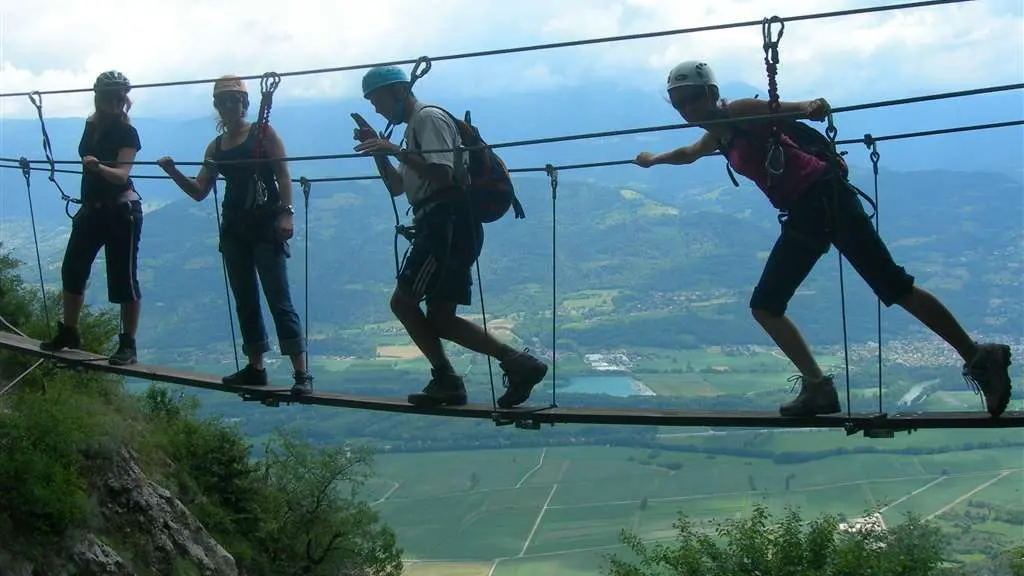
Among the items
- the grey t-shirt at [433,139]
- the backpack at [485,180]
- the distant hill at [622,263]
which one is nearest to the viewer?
the grey t-shirt at [433,139]

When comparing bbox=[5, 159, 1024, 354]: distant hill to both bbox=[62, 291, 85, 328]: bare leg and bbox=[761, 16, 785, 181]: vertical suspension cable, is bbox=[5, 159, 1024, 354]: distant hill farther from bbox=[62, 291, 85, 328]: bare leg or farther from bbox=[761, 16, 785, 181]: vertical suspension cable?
bbox=[761, 16, 785, 181]: vertical suspension cable

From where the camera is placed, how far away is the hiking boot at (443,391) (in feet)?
18.9

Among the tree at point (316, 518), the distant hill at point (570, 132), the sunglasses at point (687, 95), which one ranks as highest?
the distant hill at point (570, 132)

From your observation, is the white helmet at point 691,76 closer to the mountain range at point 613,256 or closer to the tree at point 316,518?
→ the tree at point 316,518

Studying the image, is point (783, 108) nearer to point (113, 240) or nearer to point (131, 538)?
point (113, 240)

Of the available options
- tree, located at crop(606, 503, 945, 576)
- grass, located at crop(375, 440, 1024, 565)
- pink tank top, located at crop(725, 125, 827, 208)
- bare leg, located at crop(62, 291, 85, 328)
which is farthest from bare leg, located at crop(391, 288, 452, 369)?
grass, located at crop(375, 440, 1024, 565)

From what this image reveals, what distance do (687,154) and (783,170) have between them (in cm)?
57

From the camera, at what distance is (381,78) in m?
5.40

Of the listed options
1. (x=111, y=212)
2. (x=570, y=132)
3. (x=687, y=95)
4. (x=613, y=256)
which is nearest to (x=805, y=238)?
(x=687, y=95)

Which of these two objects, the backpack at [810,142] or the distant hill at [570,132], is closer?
the backpack at [810,142]

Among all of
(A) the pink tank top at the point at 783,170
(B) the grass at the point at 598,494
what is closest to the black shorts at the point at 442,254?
(A) the pink tank top at the point at 783,170

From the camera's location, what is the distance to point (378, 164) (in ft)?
18.3

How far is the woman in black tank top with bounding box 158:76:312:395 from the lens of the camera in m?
6.20

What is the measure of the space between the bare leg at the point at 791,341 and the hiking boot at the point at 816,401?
0.14 ft
